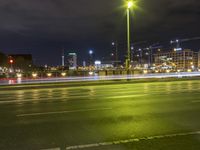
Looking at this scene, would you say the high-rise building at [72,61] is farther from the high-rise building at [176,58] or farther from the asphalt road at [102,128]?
the asphalt road at [102,128]

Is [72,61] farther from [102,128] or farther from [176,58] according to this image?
[102,128]

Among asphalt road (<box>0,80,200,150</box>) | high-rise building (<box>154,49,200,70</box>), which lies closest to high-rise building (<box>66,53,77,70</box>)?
high-rise building (<box>154,49,200,70</box>)

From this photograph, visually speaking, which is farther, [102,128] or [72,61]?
[72,61]

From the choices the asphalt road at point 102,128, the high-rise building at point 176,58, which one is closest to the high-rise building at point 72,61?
the high-rise building at point 176,58

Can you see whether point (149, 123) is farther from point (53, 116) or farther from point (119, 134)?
point (53, 116)

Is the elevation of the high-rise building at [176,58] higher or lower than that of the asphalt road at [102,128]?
higher

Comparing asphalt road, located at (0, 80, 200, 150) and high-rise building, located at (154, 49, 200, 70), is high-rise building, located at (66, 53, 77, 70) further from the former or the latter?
asphalt road, located at (0, 80, 200, 150)

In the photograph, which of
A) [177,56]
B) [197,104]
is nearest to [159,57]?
[177,56]

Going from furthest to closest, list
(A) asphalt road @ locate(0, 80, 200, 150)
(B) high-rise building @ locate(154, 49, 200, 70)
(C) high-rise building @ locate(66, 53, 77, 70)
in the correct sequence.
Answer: (B) high-rise building @ locate(154, 49, 200, 70), (C) high-rise building @ locate(66, 53, 77, 70), (A) asphalt road @ locate(0, 80, 200, 150)

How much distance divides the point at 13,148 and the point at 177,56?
631 feet

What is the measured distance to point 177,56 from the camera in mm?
190750

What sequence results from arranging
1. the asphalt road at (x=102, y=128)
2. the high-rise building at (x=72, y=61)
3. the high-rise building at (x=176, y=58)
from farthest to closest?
the high-rise building at (x=176, y=58) < the high-rise building at (x=72, y=61) < the asphalt road at (x=102, y=128)

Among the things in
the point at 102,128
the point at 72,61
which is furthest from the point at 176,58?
the point at 102,128

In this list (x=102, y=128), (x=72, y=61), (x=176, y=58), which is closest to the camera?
(x=102, y=128)
